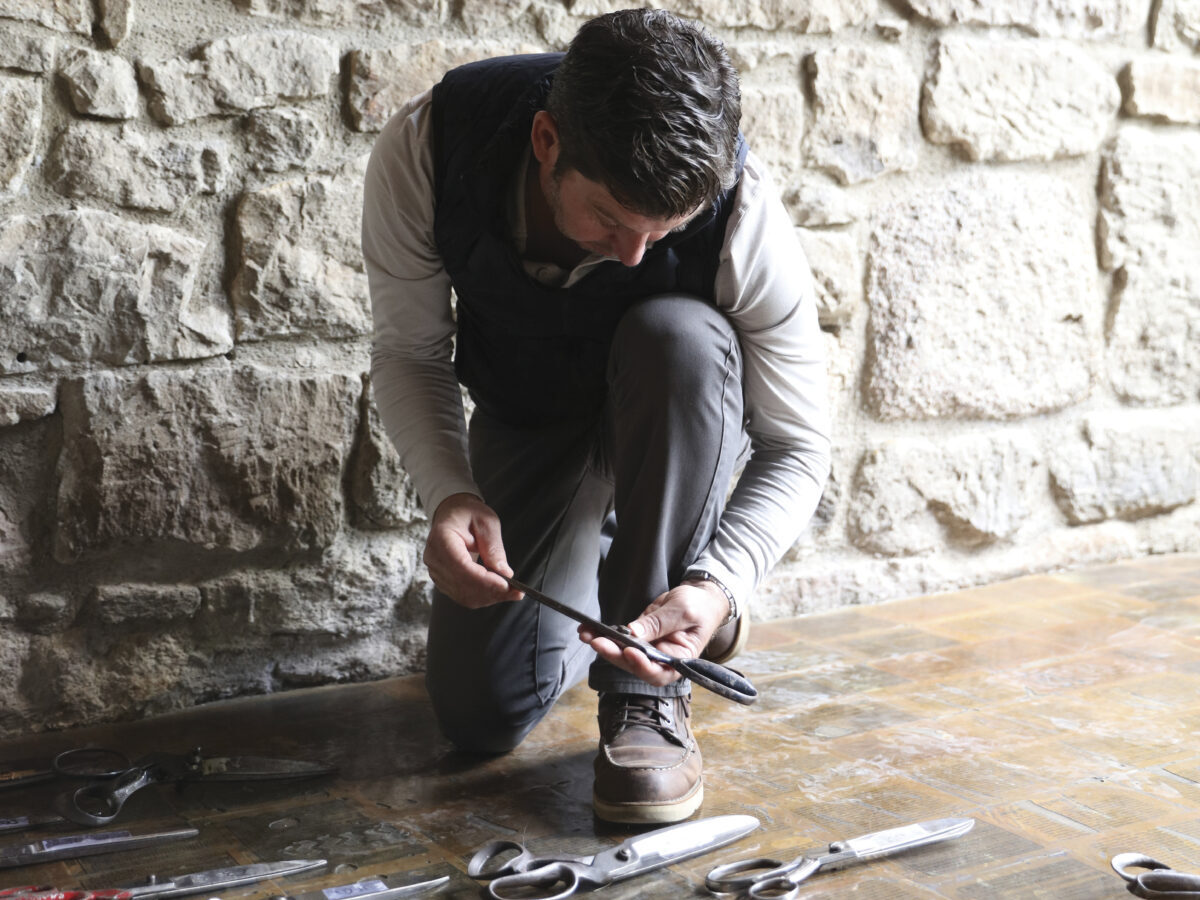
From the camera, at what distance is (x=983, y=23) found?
2.40 metres

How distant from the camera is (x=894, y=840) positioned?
135 cm

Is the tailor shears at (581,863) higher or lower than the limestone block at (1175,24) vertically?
lower

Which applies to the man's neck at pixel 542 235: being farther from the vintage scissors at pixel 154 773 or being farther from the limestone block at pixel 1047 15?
the limestone block at pixel 1047 15

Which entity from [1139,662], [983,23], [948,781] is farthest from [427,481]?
[983,23]

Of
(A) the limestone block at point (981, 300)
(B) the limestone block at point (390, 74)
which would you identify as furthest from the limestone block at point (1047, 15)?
(B) the limestone block at point (390, 74)

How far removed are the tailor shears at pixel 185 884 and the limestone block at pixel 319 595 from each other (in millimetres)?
612

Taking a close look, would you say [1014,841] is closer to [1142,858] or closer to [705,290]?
[1142,858]

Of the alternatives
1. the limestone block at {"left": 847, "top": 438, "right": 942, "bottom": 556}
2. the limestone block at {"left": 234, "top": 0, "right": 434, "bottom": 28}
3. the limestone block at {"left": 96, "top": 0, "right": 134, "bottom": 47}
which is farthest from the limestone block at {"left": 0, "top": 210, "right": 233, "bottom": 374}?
the limestone block at {"left": 847, "top": 438, "right": 942, "bottom": 556}

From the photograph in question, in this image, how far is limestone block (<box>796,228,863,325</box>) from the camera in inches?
89.7

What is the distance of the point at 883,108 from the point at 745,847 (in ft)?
4.91

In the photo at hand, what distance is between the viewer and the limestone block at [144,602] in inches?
70.0

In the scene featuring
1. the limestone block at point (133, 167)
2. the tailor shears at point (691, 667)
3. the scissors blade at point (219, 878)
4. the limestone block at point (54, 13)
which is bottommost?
the scissors blade at point (219, 878)

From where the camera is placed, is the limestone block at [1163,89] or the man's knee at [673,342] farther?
the limestone block at [1163,89]

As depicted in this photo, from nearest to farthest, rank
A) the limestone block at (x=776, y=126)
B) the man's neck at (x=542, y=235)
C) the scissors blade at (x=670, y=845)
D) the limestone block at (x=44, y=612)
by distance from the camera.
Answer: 1. the scissors blade at (x=670, y=845)
2. the man's neck at (x=542, y=235)
3. the limestone block at (x=44, y=612)
4. the limestone block at (x=776, y=126)
